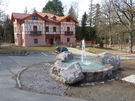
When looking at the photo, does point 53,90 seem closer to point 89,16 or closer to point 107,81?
point 107,81

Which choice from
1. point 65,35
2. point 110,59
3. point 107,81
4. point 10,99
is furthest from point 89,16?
point 10,99

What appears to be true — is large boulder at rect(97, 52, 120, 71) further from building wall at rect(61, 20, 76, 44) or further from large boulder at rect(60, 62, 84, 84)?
building wall at rect(61, 20, 76, 44)

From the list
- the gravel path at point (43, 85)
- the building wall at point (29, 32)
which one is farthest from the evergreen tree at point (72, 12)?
the gravel path at point (43, 85)

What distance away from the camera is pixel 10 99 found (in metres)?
5.23

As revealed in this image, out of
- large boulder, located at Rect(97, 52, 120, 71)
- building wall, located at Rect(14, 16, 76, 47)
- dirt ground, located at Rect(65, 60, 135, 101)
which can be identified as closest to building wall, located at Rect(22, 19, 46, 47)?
building wall, located at Rect(14, 16, 76, 47)

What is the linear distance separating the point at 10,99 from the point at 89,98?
11.1 ft

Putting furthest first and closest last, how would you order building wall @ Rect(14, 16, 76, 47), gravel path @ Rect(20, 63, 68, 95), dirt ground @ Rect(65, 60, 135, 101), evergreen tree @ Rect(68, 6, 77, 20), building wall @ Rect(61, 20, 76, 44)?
evergreen tree @ Rect(68, 6, 77, 20) → building wall @ Rect(61, 20, 76, 44) → building wall @ Rect(14, 16, 76, 47) → gravel path @ Rect(20, 63, 68, 95) → dirt ground @ Rect(65, 60, 135, 101)

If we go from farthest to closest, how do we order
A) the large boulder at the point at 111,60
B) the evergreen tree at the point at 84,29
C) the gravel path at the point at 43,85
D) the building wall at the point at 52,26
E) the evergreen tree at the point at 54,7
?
the evergreen tree at the point at 54,7, the evergreen tree at the point at 84,29, the building wall at the point at 52,26, the large boulder at the point at 111,60, the gravel path at the point at 43,85

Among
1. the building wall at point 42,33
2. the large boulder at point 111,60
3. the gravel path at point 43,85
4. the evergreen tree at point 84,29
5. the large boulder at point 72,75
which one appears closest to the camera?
the gravel path at point 43,85

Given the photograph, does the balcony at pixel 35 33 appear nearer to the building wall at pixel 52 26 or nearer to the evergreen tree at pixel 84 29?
the building wall at pixel 52 26

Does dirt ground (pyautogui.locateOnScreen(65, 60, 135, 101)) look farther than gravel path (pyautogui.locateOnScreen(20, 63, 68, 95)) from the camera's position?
No

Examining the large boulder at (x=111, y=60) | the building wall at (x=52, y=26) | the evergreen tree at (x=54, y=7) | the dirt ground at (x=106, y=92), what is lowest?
the dirt ground at (x=106, y=92)

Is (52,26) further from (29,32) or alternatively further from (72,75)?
(72,75)

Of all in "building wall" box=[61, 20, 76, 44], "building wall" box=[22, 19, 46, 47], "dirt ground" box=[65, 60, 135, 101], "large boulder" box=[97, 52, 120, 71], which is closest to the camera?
"dirt ground" box=[65, 60, 135, 101]
